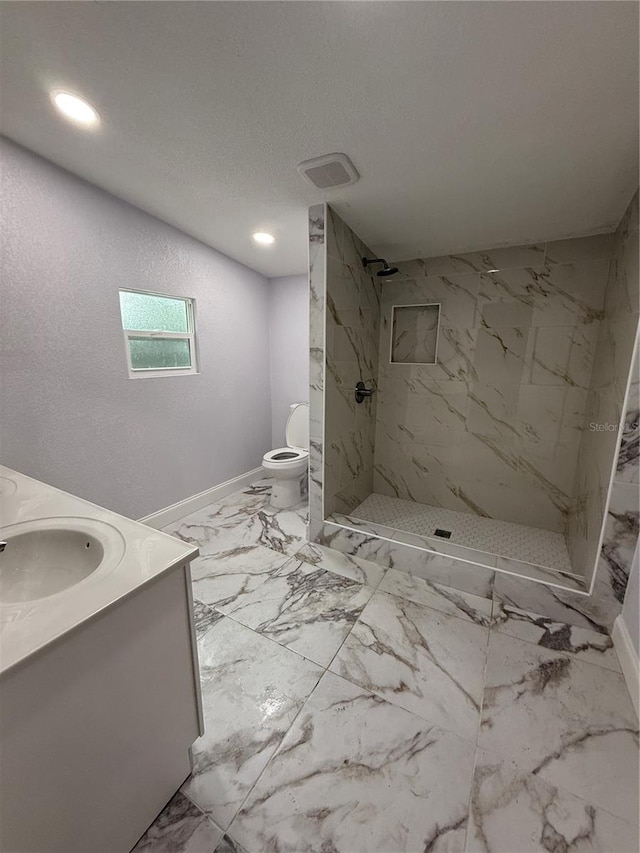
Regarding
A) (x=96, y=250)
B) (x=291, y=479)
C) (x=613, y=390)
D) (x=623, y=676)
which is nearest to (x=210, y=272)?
(x=96, y=250)

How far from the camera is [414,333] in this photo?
2754mm

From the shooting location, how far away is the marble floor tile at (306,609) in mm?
1540

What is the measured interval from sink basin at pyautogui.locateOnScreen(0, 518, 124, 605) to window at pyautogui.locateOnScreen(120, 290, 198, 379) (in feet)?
4.67

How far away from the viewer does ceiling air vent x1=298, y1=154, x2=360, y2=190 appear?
58.0 inches

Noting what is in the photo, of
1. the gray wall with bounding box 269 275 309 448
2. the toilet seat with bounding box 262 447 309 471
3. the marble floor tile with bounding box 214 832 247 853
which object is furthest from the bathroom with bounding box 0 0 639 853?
the gray wall with bounding box 269 275 309 448

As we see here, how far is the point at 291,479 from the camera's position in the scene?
291cm

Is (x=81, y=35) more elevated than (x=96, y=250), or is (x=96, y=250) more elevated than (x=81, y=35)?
(x=81, y=35)

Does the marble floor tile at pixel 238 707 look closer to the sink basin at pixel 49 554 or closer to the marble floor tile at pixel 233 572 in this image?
the marble floor tile at pixel 233 572

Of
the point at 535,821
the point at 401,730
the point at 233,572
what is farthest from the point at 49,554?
the point at 535,821

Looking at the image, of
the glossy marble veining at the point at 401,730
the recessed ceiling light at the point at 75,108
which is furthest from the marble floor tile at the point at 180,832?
the recessed ceiling light at the point at 75,108

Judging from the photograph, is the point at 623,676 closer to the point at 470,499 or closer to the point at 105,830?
the point at 470,499

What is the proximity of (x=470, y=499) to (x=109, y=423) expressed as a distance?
275cm

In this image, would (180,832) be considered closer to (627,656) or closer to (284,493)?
(627,656)

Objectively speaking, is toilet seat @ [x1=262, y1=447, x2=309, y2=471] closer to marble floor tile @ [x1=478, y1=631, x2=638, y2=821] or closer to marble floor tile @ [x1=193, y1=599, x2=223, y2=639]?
marble floor tile @ [x1=193, y1=599, x2=223, y2=639]
